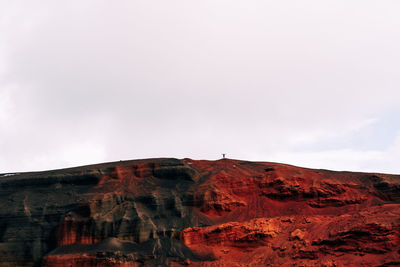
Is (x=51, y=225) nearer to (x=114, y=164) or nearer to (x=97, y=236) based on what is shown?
(x=97, y=236)

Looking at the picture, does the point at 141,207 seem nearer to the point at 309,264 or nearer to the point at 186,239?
the point at 186,239

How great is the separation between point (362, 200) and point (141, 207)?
20.0 m

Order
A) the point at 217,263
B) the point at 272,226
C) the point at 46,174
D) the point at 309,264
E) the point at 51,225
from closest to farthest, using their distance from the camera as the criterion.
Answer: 1. the point at 309,264
2. the point at 217,263
3. the point at 272,226
4. the point at 51,225
5. the point at 46,174

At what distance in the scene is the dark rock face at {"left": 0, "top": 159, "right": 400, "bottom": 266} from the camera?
2942cm

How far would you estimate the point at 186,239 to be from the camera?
32.6m

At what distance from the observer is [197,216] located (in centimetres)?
3509

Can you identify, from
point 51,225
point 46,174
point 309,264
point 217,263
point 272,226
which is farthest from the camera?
point 46,174

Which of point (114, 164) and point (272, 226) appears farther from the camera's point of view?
point (114, 164)

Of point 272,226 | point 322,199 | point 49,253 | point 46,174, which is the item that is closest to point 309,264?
point 272,226

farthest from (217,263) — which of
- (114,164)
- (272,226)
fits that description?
(114,164)

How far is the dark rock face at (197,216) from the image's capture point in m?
29.4

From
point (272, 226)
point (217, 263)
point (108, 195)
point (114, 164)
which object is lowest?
point (217, 263)

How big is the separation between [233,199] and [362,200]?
1166 cm

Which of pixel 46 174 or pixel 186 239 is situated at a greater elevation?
pixel 46 174
